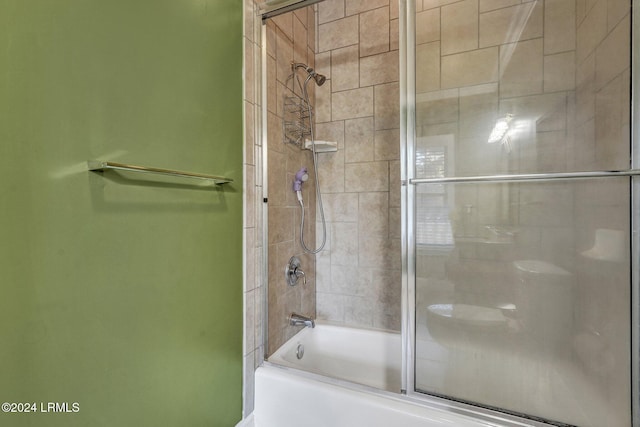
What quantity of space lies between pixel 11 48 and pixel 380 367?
2.14 metres

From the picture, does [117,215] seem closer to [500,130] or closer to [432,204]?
[432,204]

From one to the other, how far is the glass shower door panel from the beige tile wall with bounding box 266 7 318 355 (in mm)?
787

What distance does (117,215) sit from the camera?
85cm

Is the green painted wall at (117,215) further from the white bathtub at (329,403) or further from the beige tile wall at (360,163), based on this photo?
the beige tile wall at (360,163)

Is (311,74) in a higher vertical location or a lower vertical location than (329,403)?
higher

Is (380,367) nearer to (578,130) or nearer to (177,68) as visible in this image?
(578,130)

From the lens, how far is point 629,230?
3.26 ft

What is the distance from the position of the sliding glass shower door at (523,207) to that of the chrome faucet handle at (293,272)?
2.63ft

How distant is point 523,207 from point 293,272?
1.27 metres

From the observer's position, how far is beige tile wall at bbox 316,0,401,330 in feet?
6.48

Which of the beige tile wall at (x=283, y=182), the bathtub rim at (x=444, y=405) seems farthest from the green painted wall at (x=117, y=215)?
the bathtub rim at (x=444, y=405)

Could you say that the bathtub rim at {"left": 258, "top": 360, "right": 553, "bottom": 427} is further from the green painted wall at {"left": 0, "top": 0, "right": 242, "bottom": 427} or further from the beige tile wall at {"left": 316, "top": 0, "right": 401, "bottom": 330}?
the beige tile wall at {"left": 316, "top": 0, "right": 401, "bottom": 330}

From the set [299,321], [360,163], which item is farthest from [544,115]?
[299,321]

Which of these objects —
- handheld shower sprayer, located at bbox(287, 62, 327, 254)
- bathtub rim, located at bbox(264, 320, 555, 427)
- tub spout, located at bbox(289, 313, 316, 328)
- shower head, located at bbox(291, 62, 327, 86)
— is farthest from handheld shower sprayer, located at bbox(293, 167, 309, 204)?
bathtub rim, located at bbox(264, 320, 555, 427)
